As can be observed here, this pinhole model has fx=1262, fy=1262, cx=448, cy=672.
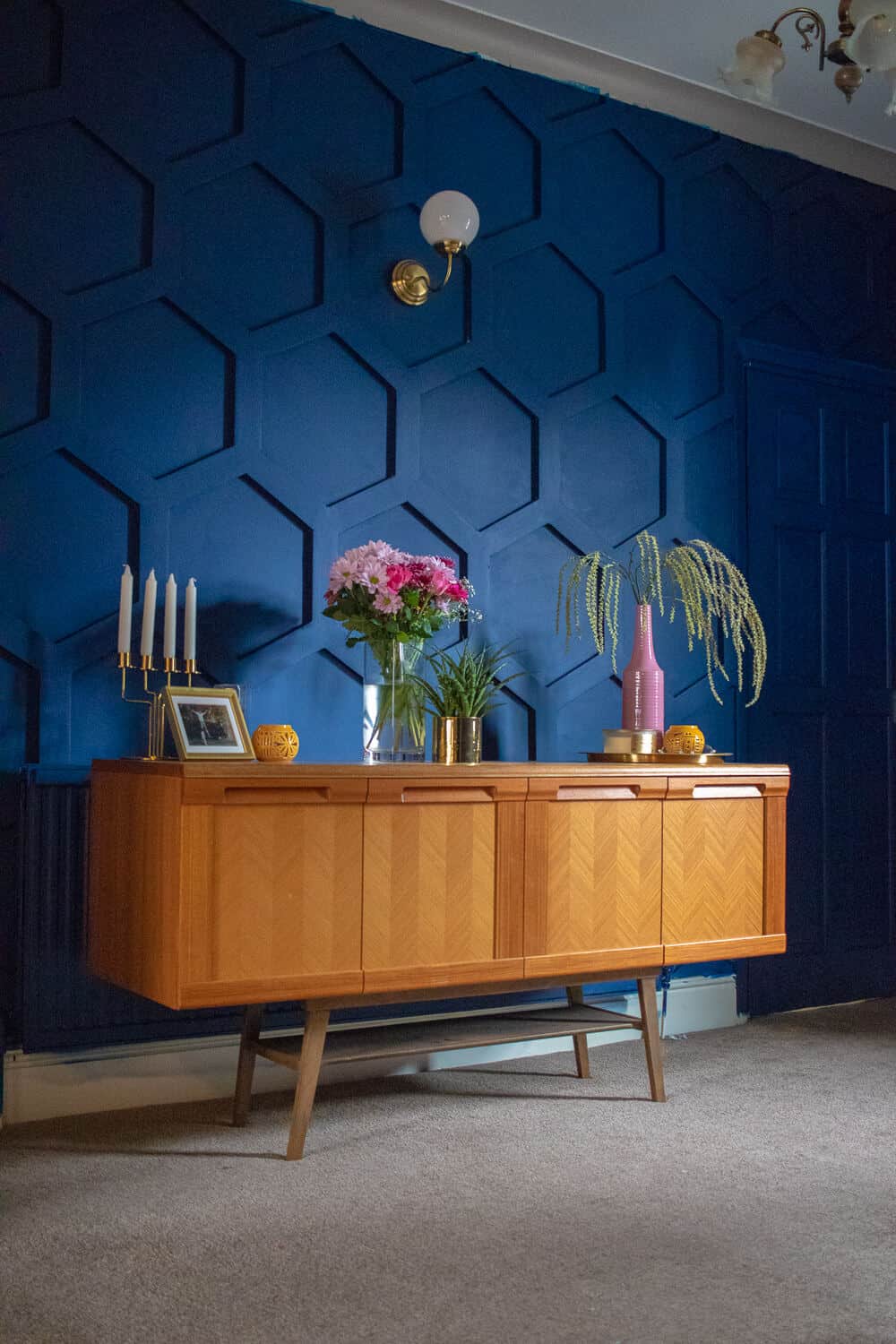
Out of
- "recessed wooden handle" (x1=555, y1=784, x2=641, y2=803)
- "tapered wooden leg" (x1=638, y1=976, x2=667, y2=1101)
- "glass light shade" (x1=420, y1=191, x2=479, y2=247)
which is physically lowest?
"tapered wooden leg" (x1=638, y1=976, x2=667, y2=1101)

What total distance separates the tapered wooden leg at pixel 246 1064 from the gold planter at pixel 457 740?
0.69 meters

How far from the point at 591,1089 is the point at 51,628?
1.65 m

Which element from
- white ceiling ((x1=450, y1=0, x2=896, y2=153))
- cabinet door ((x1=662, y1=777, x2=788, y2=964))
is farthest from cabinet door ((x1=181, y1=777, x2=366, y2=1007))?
white ceiling ((x1=450, y1=0, x2=896, y2=153))

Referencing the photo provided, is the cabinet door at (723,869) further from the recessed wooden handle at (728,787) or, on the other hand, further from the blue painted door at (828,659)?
the blue painted door at (828,659)

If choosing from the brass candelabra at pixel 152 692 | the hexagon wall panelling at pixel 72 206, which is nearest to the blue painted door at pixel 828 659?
the brass candelabra at pixel 152 692

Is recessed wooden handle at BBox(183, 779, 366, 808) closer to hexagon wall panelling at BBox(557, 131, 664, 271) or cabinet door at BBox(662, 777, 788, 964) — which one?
cabinet door at BBox(662, 777, 788, 964)

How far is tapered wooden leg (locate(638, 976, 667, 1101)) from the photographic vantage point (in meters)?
2.89

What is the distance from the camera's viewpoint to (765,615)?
3.95 m

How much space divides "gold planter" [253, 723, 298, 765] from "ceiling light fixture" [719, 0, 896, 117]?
1.56 m

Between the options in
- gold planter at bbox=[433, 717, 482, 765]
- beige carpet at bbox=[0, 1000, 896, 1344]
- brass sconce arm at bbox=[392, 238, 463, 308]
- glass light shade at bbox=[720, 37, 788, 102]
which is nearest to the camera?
beige carpet at bbox=[0, 1000, 896, 1344]

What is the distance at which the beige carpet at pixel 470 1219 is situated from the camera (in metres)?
1.77

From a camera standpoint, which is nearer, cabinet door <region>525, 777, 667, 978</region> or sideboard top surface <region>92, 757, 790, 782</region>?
sideboard top surface <region>92, 757, 790, 782</region>

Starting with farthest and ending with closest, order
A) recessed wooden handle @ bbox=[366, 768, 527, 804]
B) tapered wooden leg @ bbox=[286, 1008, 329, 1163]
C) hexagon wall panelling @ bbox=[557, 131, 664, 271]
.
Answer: hexagon wall panelling @ bbox=[557, 131, 664, 271]
recessed wooden handle @ bbox=[366, 768, 527, 804]
tapered wooden leg @ bbox=[286, 1008, 329, 1163]

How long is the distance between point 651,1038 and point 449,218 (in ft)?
6.74
